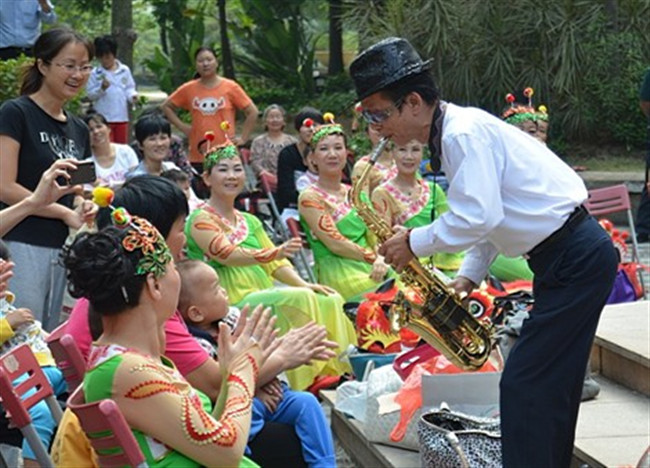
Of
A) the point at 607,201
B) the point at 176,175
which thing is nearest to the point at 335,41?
the point at 607,201

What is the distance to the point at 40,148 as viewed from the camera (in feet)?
21.2

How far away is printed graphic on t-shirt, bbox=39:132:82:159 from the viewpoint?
6.50m

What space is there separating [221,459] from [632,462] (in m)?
2.09

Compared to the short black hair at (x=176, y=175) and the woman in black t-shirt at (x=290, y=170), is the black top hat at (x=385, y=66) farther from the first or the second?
the woman in black t-shirt at (x=290, y=170)

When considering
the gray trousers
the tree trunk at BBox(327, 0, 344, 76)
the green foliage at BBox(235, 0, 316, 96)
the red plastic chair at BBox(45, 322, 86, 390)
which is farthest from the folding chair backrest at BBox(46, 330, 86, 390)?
the green foliage at BBox(235, 0, 316, 96)

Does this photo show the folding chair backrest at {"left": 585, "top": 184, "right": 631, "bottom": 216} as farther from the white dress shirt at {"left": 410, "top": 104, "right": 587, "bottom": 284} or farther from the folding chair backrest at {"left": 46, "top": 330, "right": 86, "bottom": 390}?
the folding chair backrest at {"left": 46, "top": 330, "right": 86, "bottom": 390}

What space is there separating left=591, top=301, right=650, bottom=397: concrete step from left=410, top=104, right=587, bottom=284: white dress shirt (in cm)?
181

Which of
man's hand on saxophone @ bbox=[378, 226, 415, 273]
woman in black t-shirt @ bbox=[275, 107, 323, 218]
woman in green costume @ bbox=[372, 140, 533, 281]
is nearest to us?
man's hand on saxophone @ bbox=[378, 226, 415, 273]

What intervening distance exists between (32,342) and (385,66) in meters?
1.96

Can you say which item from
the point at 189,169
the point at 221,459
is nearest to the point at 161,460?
the point at 221,459

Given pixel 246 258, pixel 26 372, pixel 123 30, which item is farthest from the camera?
pixel 123 30

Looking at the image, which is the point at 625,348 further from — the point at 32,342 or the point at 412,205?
the point at 412,205

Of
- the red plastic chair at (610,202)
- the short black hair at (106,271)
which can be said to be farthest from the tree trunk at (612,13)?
the short black hair at (106,271)

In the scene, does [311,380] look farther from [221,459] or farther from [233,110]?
[233,110]
